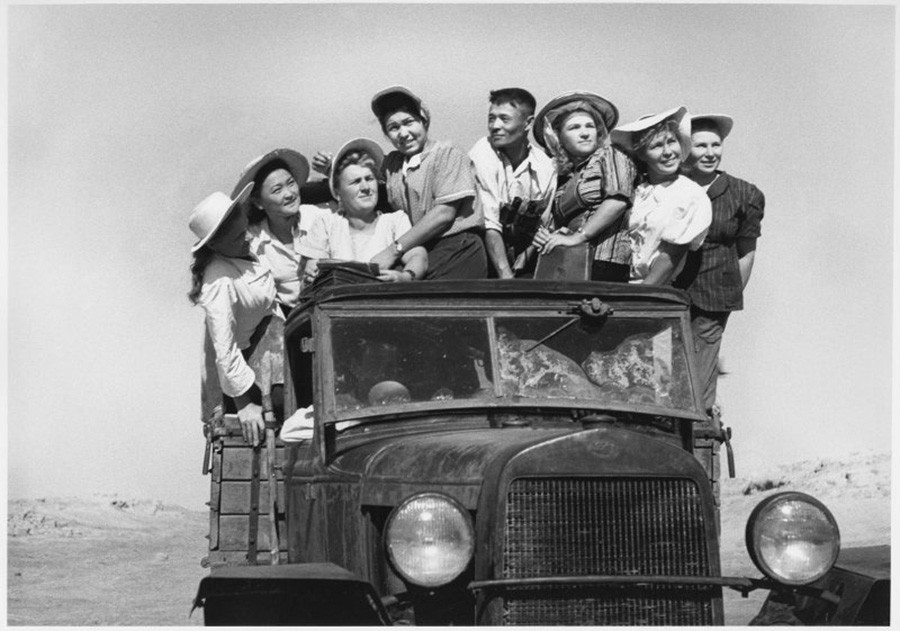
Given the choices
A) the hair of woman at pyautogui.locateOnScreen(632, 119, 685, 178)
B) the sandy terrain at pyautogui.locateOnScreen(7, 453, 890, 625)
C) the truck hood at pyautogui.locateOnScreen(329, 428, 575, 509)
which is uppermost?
the hair of woman at pyautogui.locateOnScreen(632, 119, 685, 178)

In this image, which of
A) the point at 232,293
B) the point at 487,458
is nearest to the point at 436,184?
the point at 232,293

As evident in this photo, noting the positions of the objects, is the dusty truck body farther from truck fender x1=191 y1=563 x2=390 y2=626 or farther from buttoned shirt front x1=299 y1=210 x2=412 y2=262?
buttoned shirt front x1=299 y1=210 x2=412 y2=262

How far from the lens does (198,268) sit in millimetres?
8328

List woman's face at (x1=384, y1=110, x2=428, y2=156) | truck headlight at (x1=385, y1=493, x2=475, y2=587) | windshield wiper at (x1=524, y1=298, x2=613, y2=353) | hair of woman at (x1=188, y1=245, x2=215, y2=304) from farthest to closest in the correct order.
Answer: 1. woman's face at (x1=384, y1=110, x2=428, y2=156)
2. hair of woman at (x1=188, y1=245, x2=215, y2=304)
3. windshield wiper at (x1=524, y1=298, x2=613, y2=353)
4. truck headlight at (x1=385, y1=493, x2=475, y2=587)

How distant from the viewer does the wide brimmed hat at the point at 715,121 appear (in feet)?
28.6

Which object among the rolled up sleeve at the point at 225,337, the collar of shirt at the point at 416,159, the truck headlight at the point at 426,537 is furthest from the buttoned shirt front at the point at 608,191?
the truck headlight at the point at 426,537

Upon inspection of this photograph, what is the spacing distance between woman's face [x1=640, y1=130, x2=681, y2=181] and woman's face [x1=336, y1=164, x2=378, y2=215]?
1393mm

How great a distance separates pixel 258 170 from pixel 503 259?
4.44 ft

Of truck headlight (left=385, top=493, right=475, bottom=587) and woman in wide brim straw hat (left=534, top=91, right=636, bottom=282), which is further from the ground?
woman in wide brim straw hat (left=534, top=91, right=636, bottom=282)

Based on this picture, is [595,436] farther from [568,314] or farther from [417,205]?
[417,205]

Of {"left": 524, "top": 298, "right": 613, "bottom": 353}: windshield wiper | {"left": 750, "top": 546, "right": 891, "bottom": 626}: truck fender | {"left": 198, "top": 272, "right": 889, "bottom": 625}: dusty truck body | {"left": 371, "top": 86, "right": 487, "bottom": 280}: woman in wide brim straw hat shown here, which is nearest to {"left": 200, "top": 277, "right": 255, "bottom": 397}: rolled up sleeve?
{"left": 198, "top": 272, "right": 889, "bottom": 625}: dusty truck body

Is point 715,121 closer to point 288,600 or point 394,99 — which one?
point 394,99

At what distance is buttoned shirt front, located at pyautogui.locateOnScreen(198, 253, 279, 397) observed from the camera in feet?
26.5

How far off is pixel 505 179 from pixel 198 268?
1.70m
